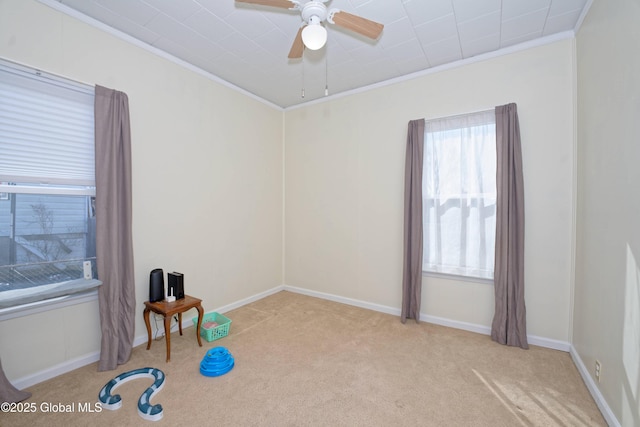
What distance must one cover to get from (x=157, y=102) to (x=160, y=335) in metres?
2.32

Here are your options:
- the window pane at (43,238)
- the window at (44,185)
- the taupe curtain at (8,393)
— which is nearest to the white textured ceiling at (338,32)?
the window at (44,185)

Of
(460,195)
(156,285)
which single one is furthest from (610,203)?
(156,285)

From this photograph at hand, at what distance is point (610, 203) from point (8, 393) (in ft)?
13.5

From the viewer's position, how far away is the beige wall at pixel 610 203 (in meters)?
1.51

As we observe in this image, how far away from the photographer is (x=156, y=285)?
2.54m

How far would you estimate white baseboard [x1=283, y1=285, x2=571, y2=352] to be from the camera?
8.48 feet

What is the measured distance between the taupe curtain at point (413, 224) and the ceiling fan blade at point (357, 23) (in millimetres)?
1500

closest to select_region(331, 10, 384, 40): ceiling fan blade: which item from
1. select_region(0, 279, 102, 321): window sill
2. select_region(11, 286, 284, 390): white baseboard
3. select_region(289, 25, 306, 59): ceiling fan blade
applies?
select_region(289, 25, 306, 59): ceiling fan blade

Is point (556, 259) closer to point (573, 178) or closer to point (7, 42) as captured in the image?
point (573, 178)

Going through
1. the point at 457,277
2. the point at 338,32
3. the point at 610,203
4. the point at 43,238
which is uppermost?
the point at 338,32

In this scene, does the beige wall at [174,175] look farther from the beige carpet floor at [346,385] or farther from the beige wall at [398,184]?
the beige wall at [398,184]

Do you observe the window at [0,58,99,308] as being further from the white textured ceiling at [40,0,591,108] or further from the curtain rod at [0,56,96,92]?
the white textured ceiling at [40,0,591,108]

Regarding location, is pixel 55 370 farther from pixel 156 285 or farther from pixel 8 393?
pixel 156 285

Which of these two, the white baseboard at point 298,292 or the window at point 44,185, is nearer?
the window at point 44,185
